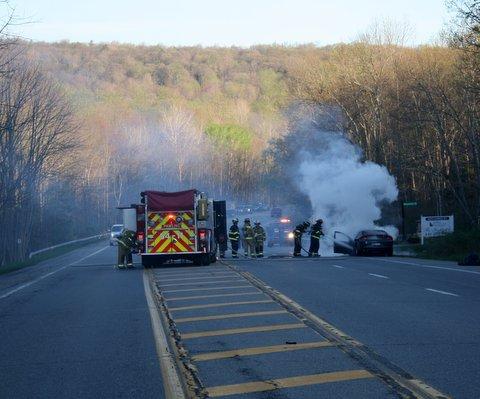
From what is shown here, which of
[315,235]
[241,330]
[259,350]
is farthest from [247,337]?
[315,235]

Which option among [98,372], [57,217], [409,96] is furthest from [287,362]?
[57,217]

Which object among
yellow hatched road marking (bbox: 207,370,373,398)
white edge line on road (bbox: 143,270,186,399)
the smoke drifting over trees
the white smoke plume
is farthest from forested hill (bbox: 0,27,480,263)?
yellow hatched road marking (bbox: 207,370,373,398)

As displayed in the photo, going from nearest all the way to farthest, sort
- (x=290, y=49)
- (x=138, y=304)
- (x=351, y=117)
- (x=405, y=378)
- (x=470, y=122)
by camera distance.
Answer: (x=405, y=378) → (x=138, y=304) → (x=470, y=122) → (x=351, y=117) → (x=290, y=49)

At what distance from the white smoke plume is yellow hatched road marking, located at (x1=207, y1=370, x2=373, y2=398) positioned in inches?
1408

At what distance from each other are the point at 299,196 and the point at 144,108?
3856 cm

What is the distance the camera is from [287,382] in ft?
28.7

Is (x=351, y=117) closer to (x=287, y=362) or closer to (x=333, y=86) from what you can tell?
(x=333, y=86)

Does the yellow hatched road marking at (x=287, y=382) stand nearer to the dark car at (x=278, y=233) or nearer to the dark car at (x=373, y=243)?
the dark car at (x=373, y=243)

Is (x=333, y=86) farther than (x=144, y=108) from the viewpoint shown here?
No

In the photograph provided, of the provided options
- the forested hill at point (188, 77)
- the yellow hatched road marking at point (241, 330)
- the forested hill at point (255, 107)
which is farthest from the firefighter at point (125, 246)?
the forested hill at point (188, 77)

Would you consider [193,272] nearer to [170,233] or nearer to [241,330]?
[170,233]

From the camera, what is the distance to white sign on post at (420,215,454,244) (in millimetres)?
39812

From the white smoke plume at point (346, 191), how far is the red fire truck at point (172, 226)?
49.2 ft

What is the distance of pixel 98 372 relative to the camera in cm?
969
